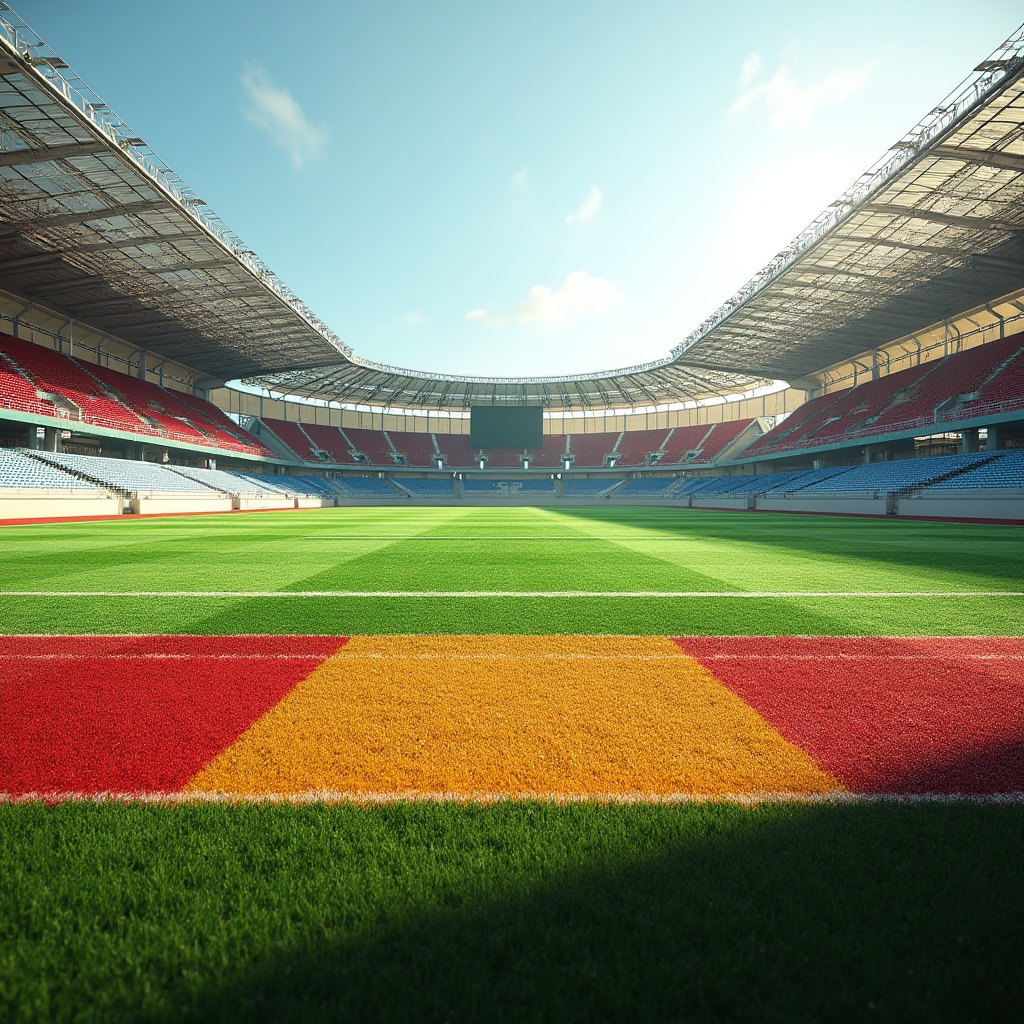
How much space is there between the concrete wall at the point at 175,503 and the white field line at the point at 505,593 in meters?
26.1

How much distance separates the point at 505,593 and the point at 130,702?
13.7 ft

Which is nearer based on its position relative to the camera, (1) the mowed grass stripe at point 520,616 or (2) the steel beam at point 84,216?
(1) the mowed grass stripe at point 520,616

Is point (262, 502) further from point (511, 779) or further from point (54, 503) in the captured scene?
point (511, 779)

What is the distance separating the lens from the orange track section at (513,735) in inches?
95.3

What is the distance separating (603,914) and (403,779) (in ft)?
3.90

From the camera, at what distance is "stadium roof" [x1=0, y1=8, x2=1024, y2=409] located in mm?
18172

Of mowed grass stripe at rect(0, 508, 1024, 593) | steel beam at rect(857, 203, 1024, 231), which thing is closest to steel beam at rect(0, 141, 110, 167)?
mowed grass stripe at rect(0, 508, 1024, 593)

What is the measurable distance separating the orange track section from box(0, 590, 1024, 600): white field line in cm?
239

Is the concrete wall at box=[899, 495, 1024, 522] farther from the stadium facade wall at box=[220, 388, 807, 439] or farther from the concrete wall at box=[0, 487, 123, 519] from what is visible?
the concrete wall at box=[0, 487, 123, 519]

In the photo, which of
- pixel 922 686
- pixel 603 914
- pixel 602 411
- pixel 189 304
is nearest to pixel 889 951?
pixel 603 914

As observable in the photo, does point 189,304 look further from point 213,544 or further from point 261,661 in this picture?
point 261,661

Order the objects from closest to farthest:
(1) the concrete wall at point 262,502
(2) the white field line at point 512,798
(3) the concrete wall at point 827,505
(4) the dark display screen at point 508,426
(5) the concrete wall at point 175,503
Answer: (2) the white field line at point 512,798, (3) the concrete wall at point 827,505, (5) the concrete wall at point 175,503, (1) the concrete wall at point 262,502, (4) the dark display screen at point 508,426

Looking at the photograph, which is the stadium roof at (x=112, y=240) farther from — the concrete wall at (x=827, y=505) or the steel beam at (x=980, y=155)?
the concrete wall at (x=827, y=505)

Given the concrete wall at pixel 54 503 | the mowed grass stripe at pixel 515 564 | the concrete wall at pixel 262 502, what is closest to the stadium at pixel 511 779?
the mowed grass stripe at pixel 515 564
